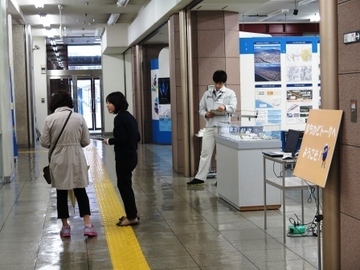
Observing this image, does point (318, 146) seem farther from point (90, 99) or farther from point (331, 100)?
point (90, 99)

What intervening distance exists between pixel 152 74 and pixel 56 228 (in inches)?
461

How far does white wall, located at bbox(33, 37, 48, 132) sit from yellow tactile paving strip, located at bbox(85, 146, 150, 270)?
13.4 metres

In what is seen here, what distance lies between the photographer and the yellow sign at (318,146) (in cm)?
420

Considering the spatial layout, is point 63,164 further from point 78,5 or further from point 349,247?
point 78,5

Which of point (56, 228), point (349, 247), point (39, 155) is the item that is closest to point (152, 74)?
point (39, 155)

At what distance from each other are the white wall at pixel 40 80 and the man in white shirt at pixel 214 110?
14855mm

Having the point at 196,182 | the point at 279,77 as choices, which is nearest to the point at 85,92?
the point at 279,77

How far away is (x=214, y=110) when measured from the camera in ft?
29.1

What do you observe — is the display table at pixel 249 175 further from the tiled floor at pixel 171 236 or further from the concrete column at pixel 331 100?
the concrete column at pixel 331 100

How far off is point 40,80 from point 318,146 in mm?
20089

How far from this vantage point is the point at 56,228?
260 inches

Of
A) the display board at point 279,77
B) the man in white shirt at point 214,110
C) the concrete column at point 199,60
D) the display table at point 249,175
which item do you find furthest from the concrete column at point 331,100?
the concrete column at point 199,60

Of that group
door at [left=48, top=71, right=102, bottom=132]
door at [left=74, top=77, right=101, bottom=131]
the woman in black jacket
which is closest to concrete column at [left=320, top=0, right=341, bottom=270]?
the woman in black jacket

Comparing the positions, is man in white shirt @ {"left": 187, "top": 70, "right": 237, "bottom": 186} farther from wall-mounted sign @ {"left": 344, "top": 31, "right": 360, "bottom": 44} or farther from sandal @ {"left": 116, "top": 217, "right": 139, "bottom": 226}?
wall-mounted sign @ {"left": 344, "top": 31, "right": 360, "bottom": 44}
